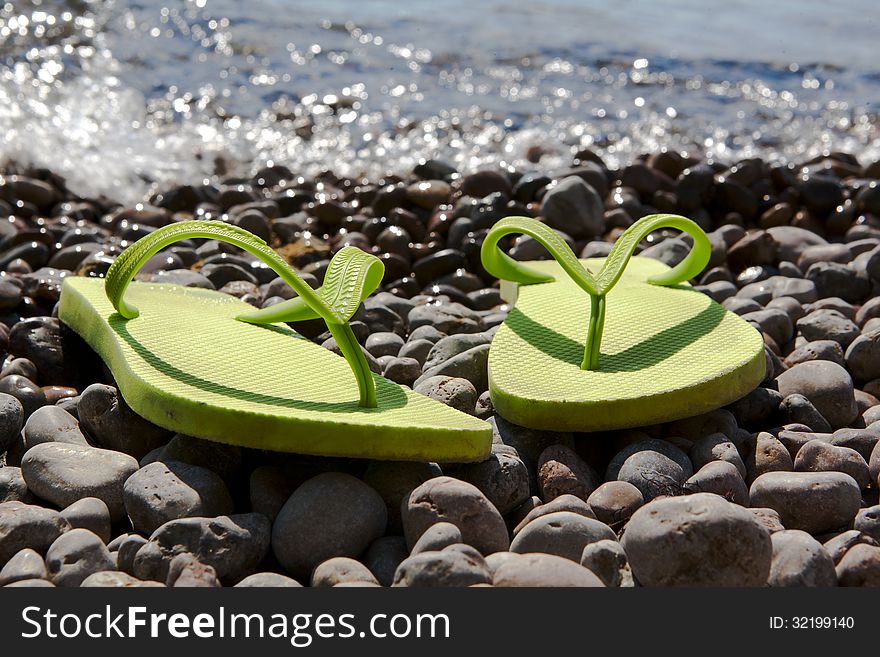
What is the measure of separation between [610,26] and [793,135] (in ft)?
7.34

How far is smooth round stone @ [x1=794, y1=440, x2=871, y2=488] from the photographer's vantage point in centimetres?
169

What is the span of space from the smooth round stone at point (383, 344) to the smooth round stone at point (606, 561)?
1001 millimetres

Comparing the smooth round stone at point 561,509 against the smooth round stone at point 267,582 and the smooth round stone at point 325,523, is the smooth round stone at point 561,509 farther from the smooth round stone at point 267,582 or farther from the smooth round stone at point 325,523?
the smooth round stone at point 267,582

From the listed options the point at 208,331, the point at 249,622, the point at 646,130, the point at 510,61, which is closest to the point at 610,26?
the point at 510,61

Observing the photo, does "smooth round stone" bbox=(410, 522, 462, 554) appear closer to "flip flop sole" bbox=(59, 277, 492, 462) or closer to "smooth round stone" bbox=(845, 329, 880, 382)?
"flip flop sole" bbox=(59, 277, 492, 462)

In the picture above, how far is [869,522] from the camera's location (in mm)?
1496

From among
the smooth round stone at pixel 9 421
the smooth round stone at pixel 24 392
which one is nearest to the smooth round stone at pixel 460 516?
the smooth round stone at pixel 9 421

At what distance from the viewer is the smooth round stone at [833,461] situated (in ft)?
5.54

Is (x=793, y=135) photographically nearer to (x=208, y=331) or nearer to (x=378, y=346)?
(x=378, y=346)

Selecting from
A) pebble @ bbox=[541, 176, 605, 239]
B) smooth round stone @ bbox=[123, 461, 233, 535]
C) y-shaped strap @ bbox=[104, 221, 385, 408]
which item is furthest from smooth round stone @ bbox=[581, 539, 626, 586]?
pebble @ bbox=[541, 176, 605, 239]

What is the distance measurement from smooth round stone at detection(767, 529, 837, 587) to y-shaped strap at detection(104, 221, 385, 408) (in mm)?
680

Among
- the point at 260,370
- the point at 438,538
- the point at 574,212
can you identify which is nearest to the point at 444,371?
the point at 260,370

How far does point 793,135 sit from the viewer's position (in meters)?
5.06

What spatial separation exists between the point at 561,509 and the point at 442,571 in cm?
31
